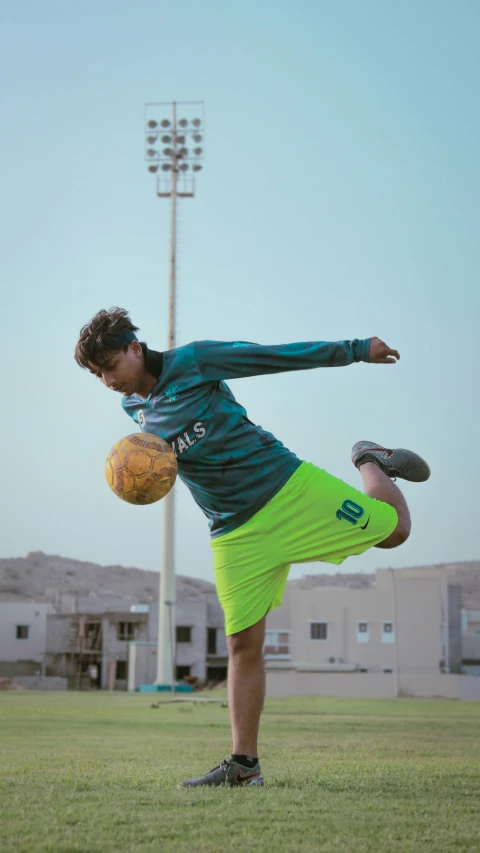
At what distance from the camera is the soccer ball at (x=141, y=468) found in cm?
520

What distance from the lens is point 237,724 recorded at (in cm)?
507

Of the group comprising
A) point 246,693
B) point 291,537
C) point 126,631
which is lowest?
point 246,693

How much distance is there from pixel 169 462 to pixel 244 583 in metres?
0.71

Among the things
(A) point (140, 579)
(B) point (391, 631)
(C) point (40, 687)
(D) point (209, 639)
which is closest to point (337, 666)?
(B) point (391, 631)

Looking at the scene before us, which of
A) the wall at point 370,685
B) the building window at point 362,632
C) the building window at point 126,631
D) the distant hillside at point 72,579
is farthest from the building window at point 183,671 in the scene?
the distant hillside at point 72,579

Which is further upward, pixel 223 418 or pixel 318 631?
pixel 318 631

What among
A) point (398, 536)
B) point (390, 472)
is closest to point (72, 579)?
point (390, 472)

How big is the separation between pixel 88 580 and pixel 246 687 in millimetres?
145282

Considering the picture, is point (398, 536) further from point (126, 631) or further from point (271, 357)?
point (126, 631)

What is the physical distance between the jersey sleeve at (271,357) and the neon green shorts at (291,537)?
0.56m

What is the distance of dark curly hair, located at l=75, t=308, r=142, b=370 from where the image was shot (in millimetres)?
5156

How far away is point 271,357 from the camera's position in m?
5.24

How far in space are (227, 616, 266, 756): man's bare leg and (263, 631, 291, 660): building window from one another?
76.4 meters

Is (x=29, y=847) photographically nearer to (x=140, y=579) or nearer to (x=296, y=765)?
(x=296, y=765)
